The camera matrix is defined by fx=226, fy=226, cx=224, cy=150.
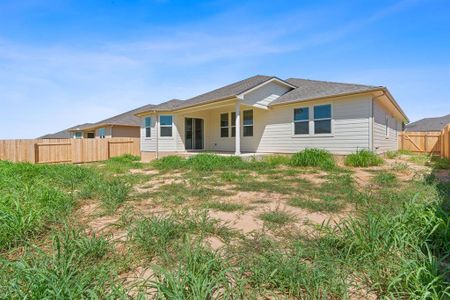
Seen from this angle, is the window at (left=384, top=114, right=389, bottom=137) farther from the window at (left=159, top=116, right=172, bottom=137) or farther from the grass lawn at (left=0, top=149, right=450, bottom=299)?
the window at (left=159, top=116, right=172, bottom=137)

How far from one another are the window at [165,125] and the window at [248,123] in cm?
474

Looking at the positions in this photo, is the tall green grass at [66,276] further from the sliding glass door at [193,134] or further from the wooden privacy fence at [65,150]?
the wooden privacy fence at [65,150]

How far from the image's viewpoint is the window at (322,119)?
33.6 ft

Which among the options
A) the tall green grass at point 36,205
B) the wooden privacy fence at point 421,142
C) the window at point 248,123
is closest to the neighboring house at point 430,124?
the wooden privacy fence at point 421,142

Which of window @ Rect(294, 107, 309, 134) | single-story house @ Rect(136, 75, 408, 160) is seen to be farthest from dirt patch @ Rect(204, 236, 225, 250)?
window @ Rect(294, 107, 309, 134)

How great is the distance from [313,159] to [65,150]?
13694 millimetres

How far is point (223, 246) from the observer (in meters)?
2.52

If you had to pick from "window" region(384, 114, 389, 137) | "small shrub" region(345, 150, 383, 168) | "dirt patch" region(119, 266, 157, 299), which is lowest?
"dirt patch" region(119, 266, 157, 299)

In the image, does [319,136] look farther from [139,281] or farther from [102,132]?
[102,132]

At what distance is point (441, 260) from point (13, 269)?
12.9ft

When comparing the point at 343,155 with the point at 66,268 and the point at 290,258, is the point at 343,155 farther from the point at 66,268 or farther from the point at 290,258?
the point at 66,268

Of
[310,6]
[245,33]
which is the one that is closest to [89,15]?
[245,33]

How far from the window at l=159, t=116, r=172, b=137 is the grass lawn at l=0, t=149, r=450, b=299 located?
31.8 ft

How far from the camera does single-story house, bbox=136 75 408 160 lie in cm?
957
